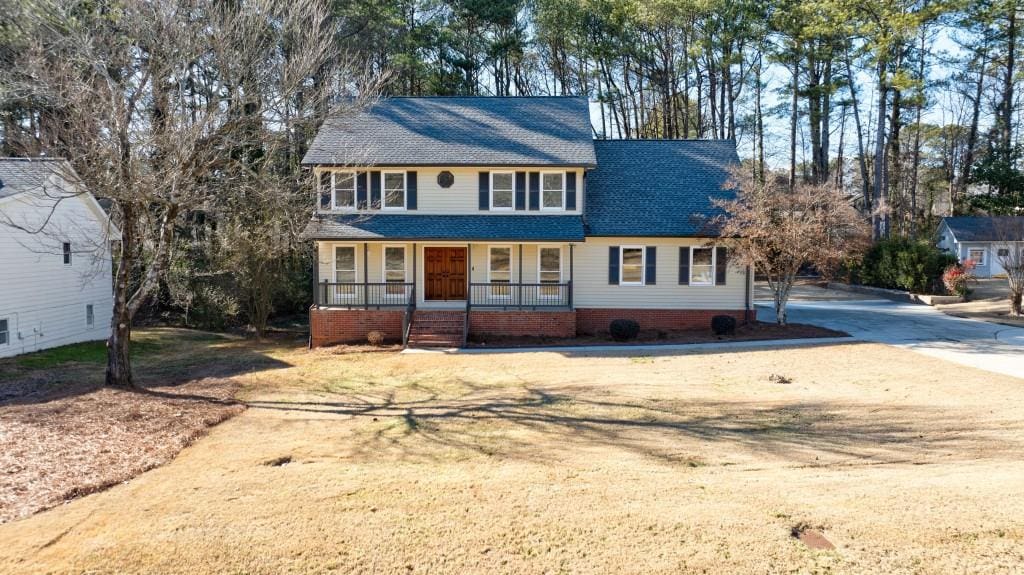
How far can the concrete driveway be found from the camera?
14.4 meters

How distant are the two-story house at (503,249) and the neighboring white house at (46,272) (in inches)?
273

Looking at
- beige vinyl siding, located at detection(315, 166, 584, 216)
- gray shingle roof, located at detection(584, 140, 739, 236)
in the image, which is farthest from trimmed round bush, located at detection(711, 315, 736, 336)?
beige vinyl siding, located at detection(315, 166, 584, 216)

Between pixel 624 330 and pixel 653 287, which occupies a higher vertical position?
pixel 653 287

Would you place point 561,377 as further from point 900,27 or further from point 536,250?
point 900,27

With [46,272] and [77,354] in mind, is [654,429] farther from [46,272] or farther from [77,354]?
[46,272]

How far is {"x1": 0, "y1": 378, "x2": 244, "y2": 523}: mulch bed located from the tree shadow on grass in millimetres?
1502

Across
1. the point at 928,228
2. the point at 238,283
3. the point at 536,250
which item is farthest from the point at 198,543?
the point at 928,228

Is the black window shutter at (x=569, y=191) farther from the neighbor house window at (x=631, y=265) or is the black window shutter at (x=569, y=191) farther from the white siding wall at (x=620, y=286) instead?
the neighbor house window at (x=631, y=265)

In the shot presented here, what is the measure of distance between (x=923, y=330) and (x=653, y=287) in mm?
8097

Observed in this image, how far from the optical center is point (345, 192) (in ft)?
66.7

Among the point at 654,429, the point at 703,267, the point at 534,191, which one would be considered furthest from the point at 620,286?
the point at 654,429

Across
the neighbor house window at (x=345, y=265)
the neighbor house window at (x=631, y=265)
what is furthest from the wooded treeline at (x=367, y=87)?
the neighbor house window at (x=631, y=265)

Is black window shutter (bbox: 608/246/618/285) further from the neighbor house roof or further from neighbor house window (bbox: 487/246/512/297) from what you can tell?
the neighbor house roof

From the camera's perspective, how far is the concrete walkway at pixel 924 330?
14.4 m
